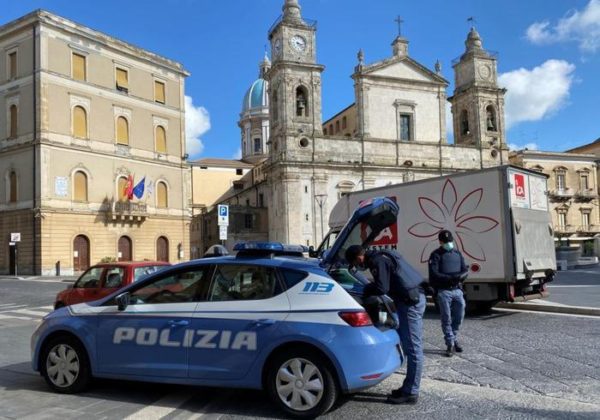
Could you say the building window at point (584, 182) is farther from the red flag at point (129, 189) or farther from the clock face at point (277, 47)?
the red flag at point (129, 189)

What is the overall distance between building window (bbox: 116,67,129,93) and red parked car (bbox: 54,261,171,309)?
32.7m

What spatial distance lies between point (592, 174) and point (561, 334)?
6779 centimetres

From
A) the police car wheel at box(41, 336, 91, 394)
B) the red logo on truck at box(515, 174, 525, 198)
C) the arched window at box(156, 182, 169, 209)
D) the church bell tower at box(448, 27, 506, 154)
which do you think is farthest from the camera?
the church bell tower at box(448, 27, 506, 154)

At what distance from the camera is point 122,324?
229 inches

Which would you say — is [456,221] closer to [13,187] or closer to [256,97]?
[13,187]

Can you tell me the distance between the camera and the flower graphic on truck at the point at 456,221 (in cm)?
1212

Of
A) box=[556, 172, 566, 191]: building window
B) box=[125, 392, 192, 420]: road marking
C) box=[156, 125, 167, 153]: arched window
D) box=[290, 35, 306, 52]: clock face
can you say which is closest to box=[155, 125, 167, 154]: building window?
box=[156, 125, 167, 153]: arched window

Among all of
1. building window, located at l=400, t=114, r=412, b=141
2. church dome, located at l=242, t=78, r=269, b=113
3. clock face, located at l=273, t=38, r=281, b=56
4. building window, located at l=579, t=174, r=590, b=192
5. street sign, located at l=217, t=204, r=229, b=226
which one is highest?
church dome, located at l=242, t=78, r=269, b=113

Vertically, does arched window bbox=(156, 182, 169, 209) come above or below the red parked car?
above

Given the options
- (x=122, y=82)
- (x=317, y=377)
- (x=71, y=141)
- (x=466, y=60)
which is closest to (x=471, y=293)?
(x=317, y=377)

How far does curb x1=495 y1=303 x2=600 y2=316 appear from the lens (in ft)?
38.2

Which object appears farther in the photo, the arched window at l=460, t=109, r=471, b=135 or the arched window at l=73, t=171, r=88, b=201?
the arched window at l=460, t=109, r=471, b=135

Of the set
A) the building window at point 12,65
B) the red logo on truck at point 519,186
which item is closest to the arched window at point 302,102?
the building window at point 12,65

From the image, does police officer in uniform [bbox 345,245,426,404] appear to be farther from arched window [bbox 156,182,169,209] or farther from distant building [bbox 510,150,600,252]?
distant building [bbox 510,150,600,252]
